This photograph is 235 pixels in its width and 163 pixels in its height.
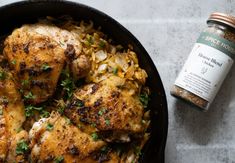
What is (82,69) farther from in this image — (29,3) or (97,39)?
(29,3)

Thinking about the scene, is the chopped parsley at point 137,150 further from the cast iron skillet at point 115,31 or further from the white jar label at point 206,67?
the white jar label at point 206,67

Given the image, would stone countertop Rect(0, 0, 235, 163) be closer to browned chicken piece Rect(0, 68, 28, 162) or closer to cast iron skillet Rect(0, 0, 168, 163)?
cast iron skillet Rect(0, 0, 168, 163)

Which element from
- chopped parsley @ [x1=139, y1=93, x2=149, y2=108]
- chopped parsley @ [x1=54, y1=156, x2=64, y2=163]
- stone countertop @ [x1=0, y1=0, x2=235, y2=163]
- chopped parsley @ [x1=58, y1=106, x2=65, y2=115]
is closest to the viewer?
chopped parsley @ [x1=54, y1=156, x2=64, y2=163]

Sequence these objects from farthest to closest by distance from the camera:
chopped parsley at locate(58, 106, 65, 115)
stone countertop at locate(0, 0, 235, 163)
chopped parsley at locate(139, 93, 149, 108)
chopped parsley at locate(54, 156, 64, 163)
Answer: stone countertop at locate(0, 0, 235, 163) → chopped parsley at locate(139, 93, 149, 108) → chopped parsley at locate(58, 106, 65, 115) → chopped parsley at locate(54, 156, 64, 163)

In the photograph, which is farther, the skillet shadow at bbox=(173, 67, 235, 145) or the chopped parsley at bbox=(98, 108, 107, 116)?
the skillet shadow at bbox=(173, 67, 235, 145)

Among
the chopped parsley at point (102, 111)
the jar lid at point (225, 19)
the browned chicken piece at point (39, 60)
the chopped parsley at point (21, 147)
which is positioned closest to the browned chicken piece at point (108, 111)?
the chopped parsley at point (102, 111)

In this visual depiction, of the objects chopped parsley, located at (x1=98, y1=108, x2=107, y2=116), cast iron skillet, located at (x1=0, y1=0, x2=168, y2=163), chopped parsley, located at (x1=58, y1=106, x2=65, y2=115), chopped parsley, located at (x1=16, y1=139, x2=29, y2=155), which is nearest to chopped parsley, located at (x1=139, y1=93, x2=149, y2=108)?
cast iron skillet, located at (x1=0, y1=0, x2=168, y2=163)
